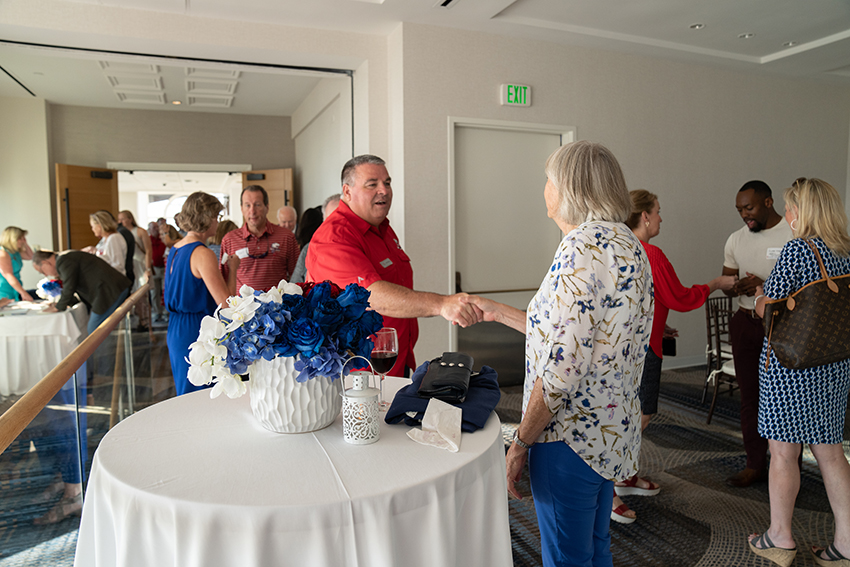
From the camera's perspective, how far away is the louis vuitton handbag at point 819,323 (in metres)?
2.12

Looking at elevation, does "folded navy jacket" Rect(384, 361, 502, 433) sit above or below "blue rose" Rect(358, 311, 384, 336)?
below

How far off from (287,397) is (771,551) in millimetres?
2281

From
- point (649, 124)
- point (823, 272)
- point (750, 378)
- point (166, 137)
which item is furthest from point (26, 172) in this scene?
point (823, 272)

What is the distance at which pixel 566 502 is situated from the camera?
4.97 ft

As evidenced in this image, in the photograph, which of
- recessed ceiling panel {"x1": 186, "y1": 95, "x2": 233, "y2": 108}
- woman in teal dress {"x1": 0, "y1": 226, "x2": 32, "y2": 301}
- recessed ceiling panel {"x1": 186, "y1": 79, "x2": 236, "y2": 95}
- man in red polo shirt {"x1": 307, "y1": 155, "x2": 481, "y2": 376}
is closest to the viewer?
man in red polo shirt {"x1": 307, "y1": 155, "x2": 481, "y2": 376}

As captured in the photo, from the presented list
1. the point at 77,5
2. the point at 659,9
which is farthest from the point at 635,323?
the point at 77,5

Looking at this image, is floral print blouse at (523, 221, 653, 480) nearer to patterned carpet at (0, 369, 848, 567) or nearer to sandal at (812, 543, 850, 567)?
patterned carpet at (0, 369, 848, 567)

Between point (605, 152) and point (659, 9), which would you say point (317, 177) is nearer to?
point (659, 9)

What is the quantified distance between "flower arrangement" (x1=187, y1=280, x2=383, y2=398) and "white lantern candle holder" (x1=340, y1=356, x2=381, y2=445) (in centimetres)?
7

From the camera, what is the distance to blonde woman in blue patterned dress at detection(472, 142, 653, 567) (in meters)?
1.40

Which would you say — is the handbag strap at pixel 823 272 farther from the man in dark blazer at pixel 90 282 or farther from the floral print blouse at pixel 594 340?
the man in dark blazer at pixel 90 282

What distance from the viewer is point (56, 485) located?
224 centimetres

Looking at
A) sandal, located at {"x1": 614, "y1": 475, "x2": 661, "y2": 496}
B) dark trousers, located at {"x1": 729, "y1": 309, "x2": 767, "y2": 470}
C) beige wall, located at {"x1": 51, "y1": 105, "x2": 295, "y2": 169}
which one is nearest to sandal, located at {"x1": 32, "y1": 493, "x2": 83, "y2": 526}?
sandal, located at {"x1": 614, "y1": 475, "x2": 661, "y2": 496}

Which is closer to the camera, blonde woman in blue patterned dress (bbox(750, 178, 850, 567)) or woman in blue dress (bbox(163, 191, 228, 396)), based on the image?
blonde woman in blue patterned dress (bbox(750, 178, 850, 567))
